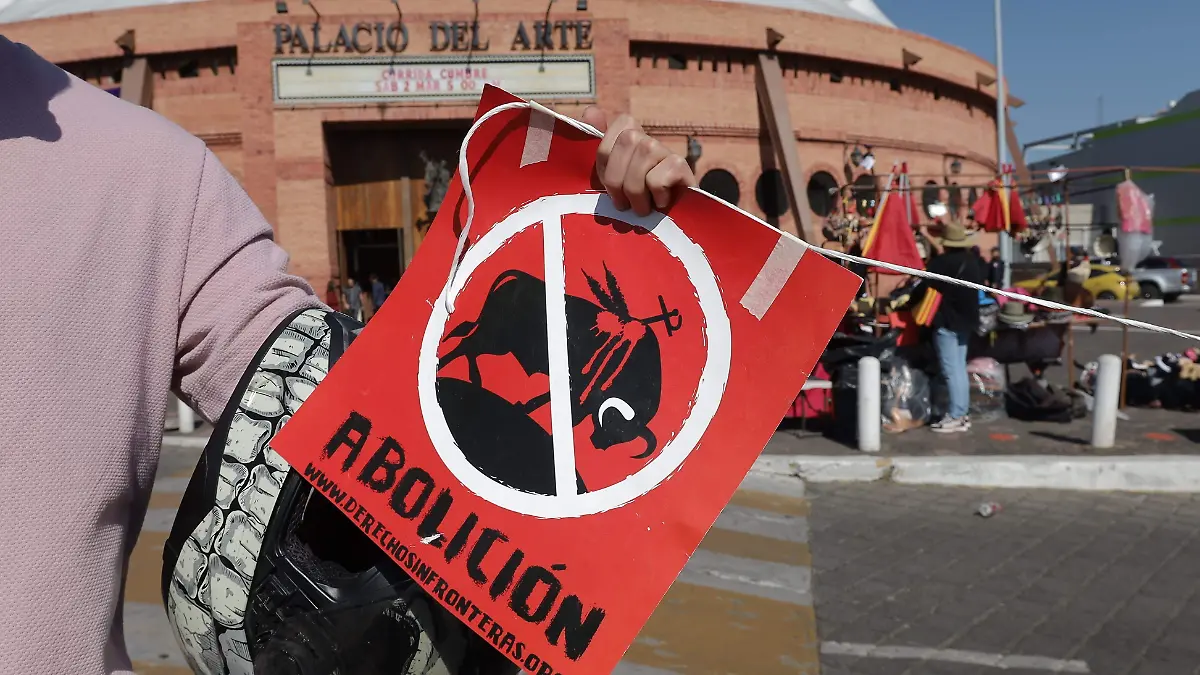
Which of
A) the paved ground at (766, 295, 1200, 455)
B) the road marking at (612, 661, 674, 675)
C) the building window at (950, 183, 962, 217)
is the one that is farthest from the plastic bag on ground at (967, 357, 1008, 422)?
the building window at (950, 183, 962, 217)

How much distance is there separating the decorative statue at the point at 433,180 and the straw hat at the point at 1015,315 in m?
13.3

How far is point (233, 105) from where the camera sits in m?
19.5

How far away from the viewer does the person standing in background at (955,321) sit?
8.46 metres

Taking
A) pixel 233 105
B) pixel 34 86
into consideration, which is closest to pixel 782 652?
pixel 34 86

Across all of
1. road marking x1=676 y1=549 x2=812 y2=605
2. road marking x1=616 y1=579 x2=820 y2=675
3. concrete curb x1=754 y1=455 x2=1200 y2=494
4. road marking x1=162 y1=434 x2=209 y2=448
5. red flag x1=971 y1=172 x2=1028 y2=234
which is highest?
red flag x1=971 y1=172 x2=1028 y2=234

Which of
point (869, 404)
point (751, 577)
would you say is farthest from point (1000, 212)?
point (751, 577)

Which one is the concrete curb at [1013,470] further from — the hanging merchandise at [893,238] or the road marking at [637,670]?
the hanging merchandise at [893,238]

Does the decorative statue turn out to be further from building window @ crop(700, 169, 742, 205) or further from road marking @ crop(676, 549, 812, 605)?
road marking @ crop(676, 549, 812, 605)

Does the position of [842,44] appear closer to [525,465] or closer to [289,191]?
[289,191]

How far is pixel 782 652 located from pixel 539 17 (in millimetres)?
17310

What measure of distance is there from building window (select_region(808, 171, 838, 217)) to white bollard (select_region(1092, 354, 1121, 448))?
49.4ft

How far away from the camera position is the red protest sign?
4.11ft

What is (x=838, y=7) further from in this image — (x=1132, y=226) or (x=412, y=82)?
(x=1132, y=226)

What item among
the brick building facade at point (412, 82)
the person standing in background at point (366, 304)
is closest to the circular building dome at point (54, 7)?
the brick building facade at point (412, 82)
